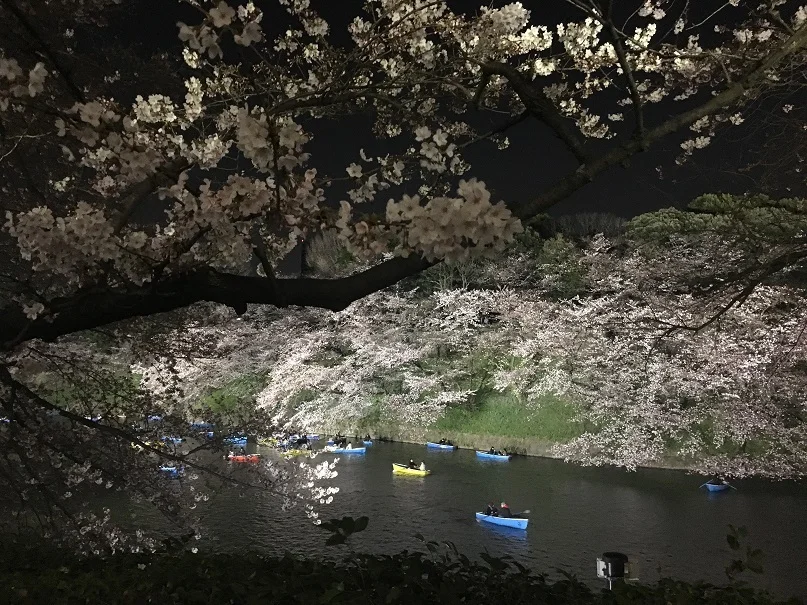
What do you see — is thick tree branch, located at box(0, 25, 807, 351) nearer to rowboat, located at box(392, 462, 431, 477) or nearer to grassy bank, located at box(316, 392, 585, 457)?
rowboat, located at box(392, 462, 431, 477)

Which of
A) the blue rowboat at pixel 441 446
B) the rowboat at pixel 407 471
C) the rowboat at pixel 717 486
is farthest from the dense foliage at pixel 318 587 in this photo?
the blue rowboat at pixel 441 446

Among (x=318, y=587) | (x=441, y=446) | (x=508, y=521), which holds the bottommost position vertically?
(x=508, y=521)

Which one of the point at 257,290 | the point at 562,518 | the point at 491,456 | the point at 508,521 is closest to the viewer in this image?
the point at 257,290

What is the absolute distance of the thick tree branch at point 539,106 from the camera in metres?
2.55

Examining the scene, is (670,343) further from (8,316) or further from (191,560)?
(8,316)

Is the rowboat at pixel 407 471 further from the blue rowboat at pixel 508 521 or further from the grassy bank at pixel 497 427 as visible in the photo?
the grassy bank at pixel 497 427

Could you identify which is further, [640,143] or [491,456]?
[491,456]

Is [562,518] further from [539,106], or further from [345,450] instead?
[539,106]

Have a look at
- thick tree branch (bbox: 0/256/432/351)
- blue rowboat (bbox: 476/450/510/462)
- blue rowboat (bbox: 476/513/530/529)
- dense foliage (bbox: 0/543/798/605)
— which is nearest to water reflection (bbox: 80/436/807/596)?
blue rowboat (bbox: 476/513/530/529)

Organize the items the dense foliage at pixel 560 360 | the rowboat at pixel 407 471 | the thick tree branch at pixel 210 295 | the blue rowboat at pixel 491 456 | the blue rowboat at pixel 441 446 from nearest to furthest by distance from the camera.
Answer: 1. the thick tree branch at pixel 210 295
2. the dense foliage at pixel 560 360
3. the rowboat at pixel 407 471
4. the blue rowboat at pixel 491 456
5. the blue rowboat at pixel 441 446

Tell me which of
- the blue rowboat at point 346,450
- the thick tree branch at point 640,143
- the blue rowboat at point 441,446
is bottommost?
the blue rowboat at point 346,450

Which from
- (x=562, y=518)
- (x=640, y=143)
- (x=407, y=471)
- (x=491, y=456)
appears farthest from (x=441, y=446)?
(x=640, y=143)

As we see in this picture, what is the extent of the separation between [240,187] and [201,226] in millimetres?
262

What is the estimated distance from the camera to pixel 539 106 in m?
2.56
